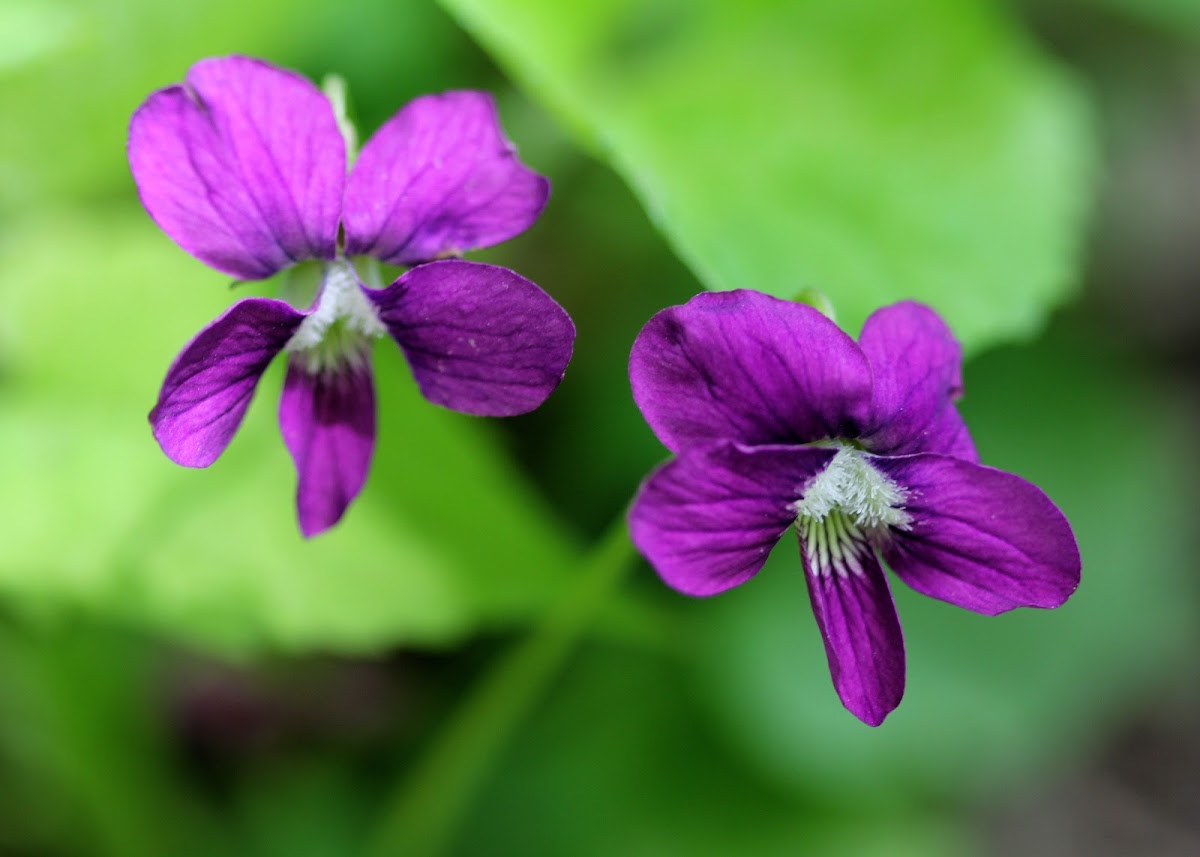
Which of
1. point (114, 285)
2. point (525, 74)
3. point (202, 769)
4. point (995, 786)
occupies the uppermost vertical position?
point (114, 285)

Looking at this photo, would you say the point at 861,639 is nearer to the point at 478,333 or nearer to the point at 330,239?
the point at 478,333

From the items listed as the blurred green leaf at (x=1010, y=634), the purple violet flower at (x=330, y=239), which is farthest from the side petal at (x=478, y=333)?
the blurred green leaf at (x=1010, y=634)

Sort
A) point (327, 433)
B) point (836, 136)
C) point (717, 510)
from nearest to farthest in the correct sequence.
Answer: point (717, 510) < point (327, 433) < point (836, 136)

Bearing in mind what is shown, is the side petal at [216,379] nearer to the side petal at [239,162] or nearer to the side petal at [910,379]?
the side petal at [239,162]

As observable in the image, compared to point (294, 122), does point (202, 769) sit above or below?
below

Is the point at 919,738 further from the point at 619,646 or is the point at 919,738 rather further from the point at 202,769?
the point at 202,769

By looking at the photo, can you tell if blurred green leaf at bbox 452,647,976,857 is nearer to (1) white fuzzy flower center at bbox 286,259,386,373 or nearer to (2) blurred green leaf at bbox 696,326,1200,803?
(2) blurred green leaf at bbox 696,326,1200,803

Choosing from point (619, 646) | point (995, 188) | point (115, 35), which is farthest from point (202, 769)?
point (995, 188)

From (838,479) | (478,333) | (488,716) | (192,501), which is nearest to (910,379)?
(838,479)
